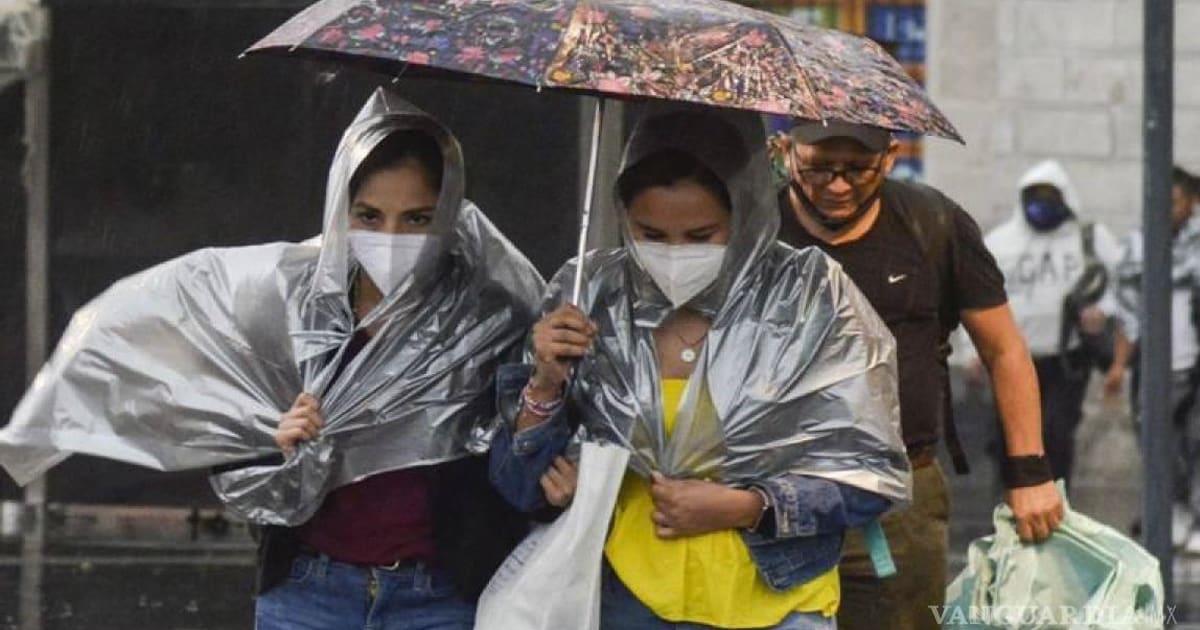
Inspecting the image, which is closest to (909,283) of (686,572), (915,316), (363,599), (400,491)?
(915,316)

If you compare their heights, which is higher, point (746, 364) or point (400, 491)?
point (746, 364)

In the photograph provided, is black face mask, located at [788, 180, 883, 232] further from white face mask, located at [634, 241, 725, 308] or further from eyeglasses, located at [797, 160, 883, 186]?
white face mask, located at [634, 241, 725, 308]

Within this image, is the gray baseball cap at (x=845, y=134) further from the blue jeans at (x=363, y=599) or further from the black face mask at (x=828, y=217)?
the blue jeans at (x=363, y=599)

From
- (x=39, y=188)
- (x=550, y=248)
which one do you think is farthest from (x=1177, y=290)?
(x=39, y=188)

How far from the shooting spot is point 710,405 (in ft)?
14.0

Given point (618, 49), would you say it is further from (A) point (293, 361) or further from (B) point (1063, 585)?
(B) point (1063, 585)

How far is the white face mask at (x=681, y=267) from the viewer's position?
426 centimetres

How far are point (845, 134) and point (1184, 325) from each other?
6471 mm

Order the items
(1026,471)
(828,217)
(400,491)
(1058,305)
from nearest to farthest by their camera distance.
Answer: (400,491)
(828,217)
(1026,471)
(1058,305)

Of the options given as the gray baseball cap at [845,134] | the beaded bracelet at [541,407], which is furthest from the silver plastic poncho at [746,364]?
the gray baseball cap at [845,134]

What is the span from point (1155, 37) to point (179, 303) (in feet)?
9.66

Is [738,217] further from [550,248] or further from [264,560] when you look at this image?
[550,248]

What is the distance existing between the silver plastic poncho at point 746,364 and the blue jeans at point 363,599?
363mm

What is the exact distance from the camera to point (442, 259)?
14.5 feet
